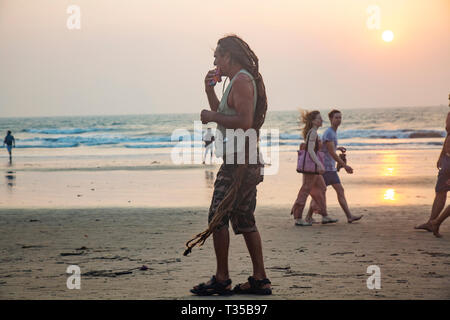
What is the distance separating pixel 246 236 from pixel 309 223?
4.22 meters

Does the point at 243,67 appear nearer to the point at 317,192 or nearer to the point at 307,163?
the point at 307,163

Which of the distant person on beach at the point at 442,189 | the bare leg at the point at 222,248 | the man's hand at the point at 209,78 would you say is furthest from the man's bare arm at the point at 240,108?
the distant person on beach at the point at 442,189

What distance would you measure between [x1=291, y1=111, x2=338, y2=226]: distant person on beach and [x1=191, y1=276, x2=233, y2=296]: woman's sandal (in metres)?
4.19

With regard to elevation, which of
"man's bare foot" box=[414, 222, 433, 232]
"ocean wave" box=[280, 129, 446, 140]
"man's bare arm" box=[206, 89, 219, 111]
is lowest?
"ocean wave" box=[280, 129, 446, 140]

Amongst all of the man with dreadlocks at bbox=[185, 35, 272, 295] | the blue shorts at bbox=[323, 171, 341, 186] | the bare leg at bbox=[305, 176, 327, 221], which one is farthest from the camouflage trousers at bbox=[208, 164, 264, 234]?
the blue shorts at bbox=[323, 171, 341, 186]

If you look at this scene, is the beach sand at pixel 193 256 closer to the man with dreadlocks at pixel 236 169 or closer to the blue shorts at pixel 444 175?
the man with dreadlocks at pixel 236 169

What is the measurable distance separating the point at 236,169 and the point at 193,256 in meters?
2.16

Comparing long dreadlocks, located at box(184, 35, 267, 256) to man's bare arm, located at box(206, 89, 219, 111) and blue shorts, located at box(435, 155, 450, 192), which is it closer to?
man's bare arm, located at box(206, 89, 219, 111)

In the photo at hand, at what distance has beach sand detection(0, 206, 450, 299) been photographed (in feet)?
18.4

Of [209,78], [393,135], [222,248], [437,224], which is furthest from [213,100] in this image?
[393,135]

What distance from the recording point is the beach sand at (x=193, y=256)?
5594mm

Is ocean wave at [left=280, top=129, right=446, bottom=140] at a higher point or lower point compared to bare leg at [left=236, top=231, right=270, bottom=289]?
lower

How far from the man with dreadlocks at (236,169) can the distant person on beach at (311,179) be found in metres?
3.99

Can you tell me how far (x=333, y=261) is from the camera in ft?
22.4
